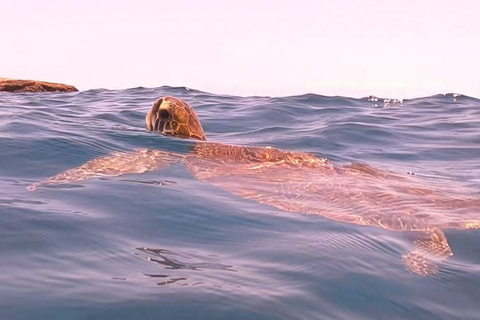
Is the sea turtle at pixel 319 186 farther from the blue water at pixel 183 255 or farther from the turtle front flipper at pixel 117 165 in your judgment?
the blue water at pixel 183 255

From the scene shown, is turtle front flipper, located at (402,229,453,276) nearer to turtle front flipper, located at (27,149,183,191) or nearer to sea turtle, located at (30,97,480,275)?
sea turtle, located at (30,97,480,275)

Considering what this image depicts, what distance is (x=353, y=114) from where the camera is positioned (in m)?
16.5

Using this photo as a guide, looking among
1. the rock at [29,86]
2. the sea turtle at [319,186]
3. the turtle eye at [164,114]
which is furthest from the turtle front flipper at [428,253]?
the rock at [29,86]

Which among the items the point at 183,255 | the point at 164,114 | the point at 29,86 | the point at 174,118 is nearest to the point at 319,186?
the point at 183,255

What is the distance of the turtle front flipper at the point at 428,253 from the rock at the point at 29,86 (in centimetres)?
2131

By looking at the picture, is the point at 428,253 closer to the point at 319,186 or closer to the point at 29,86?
the point at 319,186

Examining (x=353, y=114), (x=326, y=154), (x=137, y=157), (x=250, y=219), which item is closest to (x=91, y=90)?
(x=353, y=114)

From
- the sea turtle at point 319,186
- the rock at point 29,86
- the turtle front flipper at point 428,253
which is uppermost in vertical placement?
the rock at point 29,86

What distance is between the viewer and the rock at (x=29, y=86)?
23250mm

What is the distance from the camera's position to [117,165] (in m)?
6.93

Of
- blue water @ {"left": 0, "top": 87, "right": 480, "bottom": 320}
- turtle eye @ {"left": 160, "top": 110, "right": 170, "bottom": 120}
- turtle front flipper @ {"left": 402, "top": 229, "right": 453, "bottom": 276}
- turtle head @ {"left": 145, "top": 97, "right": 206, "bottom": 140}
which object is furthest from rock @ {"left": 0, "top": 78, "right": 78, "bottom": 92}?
turtle front flipper @ {"left": 402, "top": 229, "right": 453, "bottom": 276}

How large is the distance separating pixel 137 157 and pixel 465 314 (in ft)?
15.9

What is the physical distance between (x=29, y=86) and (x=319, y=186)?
66.2 ft

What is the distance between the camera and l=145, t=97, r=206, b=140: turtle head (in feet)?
28.1
